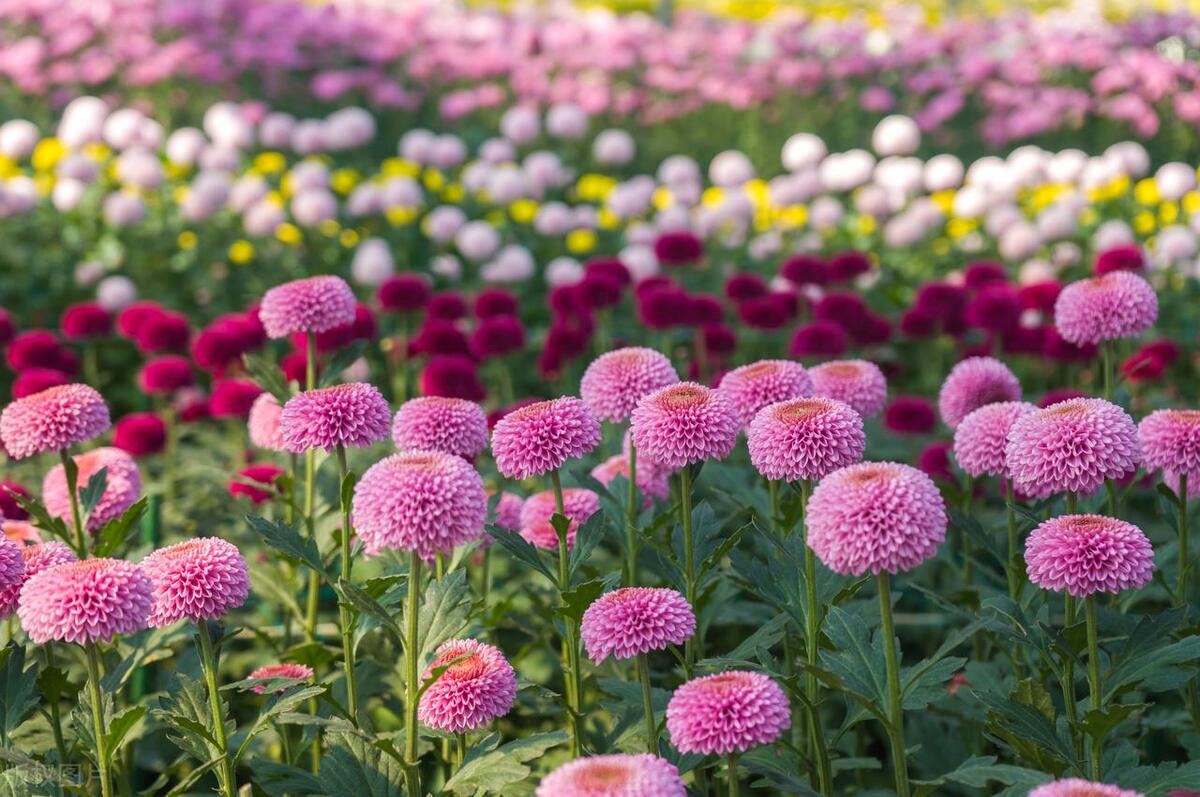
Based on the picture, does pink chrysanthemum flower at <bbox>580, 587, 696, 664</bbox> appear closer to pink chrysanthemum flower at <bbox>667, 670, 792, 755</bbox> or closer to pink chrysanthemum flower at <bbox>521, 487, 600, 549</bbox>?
Answer: pink chrysanthemum flower at <bbox>667, 670, 792, 755</bbox>

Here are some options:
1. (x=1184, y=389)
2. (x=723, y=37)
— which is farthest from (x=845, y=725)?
(x=723, y=37)

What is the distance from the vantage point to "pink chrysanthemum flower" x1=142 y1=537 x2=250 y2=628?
207cm

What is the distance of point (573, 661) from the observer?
2352mm

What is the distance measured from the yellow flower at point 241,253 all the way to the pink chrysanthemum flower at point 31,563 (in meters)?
4.49

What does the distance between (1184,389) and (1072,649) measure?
12.1ft

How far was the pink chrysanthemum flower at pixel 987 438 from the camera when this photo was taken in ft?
8.11

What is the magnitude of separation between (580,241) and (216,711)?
4.85 m

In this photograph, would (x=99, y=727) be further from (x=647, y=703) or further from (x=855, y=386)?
(x=855, y=386)

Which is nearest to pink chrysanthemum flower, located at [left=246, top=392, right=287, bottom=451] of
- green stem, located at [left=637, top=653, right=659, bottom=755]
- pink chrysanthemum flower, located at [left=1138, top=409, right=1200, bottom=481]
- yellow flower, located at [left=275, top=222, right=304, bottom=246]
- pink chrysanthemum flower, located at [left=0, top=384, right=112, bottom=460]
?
pink chrysanthemum flower, located at [left=0, top=384, right=112, bottom=460]

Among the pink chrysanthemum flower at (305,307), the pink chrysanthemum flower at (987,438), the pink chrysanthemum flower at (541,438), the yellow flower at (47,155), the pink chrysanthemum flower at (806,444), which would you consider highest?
the pink chrysanthemum flower at (806,444)

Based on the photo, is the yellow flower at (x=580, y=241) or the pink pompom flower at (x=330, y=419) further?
the yellow flower at (x=580, y=241)

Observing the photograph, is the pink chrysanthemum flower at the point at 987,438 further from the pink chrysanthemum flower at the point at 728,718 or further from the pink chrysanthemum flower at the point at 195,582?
the pink chrysanthemum flower at the point at 195,582

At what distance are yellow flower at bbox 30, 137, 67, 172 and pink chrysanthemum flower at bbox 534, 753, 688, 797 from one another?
6.83 meters

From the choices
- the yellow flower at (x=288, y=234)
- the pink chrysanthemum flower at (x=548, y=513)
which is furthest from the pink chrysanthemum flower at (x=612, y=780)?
the yellow flower at (x=288, y=234)
